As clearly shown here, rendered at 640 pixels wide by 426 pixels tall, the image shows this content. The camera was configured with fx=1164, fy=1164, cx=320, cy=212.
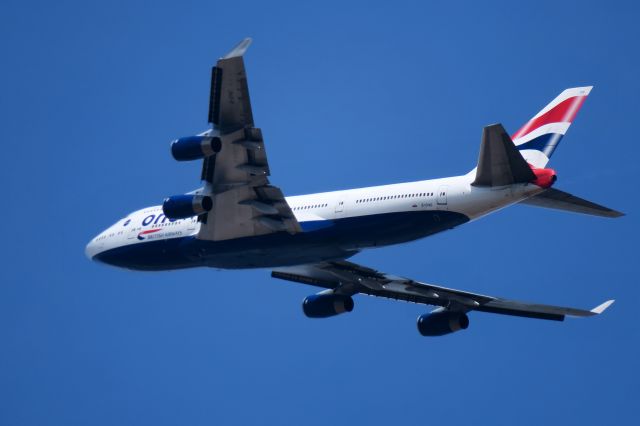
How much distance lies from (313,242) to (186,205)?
463 cm

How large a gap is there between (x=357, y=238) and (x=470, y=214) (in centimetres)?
418

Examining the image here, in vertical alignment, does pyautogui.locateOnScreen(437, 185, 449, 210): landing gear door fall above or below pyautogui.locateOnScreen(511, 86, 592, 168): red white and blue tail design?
below

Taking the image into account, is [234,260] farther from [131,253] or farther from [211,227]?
[131,253]

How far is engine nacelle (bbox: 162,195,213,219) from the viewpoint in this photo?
39812 mm

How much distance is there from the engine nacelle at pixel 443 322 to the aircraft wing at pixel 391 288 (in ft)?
1.07

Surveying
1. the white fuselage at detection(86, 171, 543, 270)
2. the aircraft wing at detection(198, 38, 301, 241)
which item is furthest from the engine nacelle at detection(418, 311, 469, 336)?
the aircraft wing at detection(198, 38, 301, 241)

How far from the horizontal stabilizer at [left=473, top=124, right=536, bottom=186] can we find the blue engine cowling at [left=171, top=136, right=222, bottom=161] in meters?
8.49

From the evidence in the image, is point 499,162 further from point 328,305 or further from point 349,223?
point 328,305

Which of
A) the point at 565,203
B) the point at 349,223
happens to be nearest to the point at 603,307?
the point at 565,203

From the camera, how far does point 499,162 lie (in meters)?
36.5

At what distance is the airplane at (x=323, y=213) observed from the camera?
3709 centimetres

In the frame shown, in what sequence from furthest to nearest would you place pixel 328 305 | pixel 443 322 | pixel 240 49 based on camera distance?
pixel 443 322
pixel 328 305
pixel 240 49

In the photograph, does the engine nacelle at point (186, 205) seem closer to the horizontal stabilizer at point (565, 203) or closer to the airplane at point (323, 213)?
the airplane at point (323, 213)

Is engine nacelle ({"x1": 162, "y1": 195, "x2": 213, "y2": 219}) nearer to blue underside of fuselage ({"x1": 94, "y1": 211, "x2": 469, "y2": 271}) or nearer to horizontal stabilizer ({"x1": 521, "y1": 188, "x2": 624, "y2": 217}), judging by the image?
blue underside of fuselage ({"x1": 94, "y1": 211, "x2": 469, "y2": 271})
